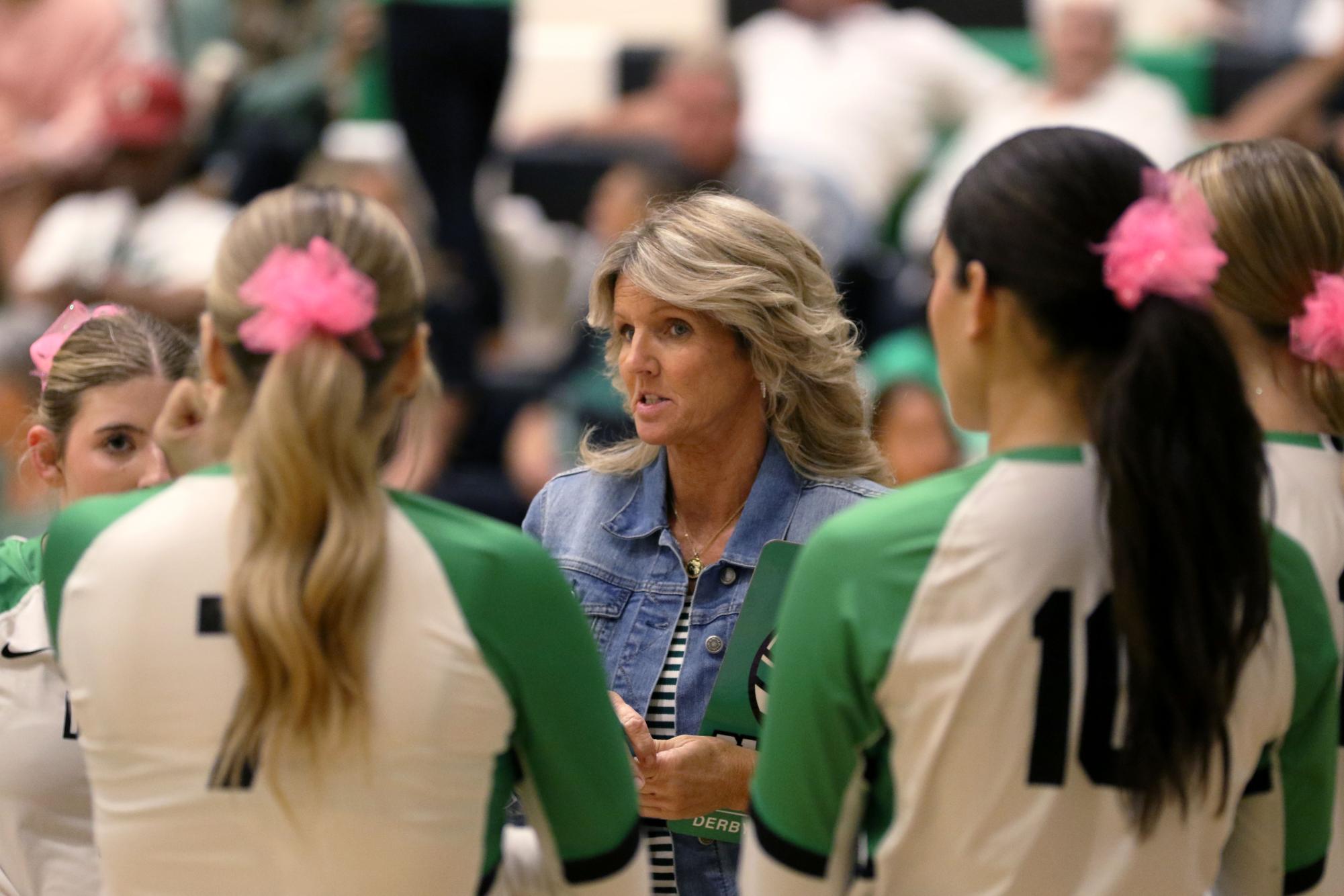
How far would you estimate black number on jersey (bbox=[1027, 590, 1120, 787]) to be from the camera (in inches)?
61.5

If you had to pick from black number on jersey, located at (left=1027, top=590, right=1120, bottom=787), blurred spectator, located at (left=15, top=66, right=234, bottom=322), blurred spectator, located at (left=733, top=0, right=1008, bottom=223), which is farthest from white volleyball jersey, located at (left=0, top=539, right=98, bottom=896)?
blurred spectator, located at (left=733, top=0, right=1008, bottom=223)

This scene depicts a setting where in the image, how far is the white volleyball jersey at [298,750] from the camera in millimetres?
1547

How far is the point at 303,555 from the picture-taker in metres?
1.53

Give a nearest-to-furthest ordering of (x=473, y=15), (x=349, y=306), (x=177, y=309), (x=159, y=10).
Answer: (x=349, y=306)
(x=177, y=309)
(x=473, y=15)
(x=159, y=10)

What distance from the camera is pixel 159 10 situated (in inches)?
260

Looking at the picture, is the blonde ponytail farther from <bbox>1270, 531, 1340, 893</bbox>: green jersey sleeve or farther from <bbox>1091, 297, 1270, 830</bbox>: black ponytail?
<bbox>1091, 297, 1270, 830</bbox>: black ponytail

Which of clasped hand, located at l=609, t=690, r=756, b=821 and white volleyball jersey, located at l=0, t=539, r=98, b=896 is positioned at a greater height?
white volleyball jersey, located at l=0, t=539, r=98, b=896

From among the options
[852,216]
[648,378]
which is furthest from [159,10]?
[648,378]

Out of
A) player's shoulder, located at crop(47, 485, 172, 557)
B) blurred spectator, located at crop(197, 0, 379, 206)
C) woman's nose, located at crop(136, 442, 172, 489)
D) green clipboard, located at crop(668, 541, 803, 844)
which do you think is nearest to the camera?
player's shoulder, located at crop(47, 485, 172, 557)

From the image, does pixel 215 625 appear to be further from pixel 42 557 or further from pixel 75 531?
pixel 42 557

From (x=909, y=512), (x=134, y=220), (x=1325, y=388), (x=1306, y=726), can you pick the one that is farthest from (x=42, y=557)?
(x=134, y=220)

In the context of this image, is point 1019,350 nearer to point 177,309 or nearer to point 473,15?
point 177,309

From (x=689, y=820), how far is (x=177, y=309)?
3167 millimetres

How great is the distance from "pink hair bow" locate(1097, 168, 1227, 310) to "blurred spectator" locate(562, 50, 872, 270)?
364cm
